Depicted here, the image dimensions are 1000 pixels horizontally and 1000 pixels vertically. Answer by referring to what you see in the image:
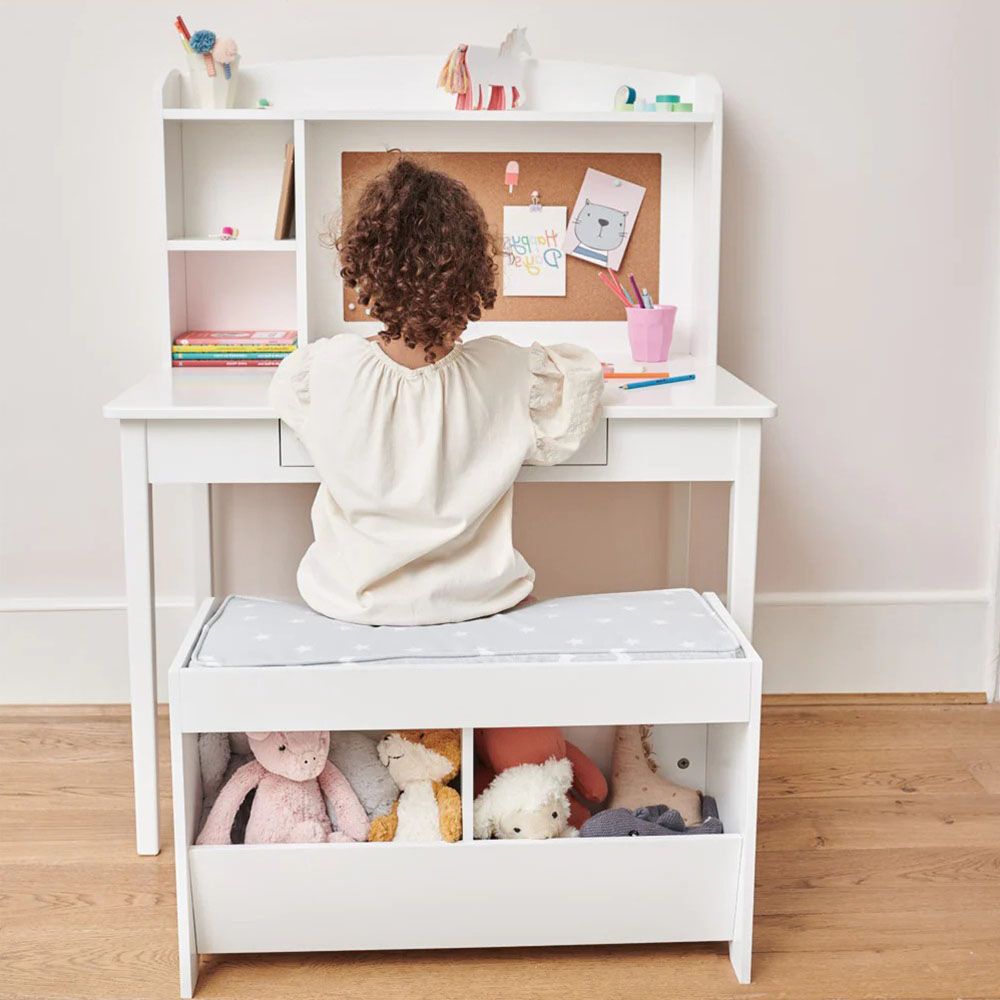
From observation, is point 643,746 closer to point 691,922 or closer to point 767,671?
point 691,922

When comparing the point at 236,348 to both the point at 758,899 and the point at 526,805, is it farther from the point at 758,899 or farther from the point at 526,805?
the point at 758,899

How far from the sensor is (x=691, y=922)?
1.79m

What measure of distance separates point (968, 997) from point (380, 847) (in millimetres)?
776

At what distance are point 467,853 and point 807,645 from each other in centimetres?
124

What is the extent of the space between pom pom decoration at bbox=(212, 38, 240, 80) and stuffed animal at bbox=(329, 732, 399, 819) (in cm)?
119

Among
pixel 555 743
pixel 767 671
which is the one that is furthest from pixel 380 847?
pixel 767 671

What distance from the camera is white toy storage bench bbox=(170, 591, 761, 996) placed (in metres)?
1.70

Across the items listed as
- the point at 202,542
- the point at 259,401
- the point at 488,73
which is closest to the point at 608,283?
the point at 488,73

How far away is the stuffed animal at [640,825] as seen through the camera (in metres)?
1.80

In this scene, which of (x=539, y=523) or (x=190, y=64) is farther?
(x=539, y=523)

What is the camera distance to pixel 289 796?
1.84 m

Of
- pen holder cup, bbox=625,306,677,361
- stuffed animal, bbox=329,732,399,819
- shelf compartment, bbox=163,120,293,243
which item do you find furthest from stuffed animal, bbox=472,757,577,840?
shelf compartment, bbox=163,120,293,243

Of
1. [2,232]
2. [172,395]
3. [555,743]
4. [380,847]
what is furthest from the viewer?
[2,232]

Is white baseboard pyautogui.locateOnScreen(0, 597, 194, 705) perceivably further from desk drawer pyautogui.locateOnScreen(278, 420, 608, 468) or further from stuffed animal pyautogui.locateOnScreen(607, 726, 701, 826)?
stuffed animal pyautogui.locateOnScreen(607, 726, 701, 826)
